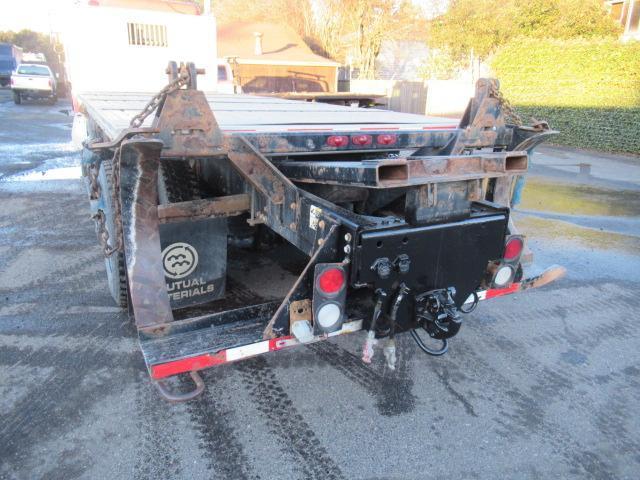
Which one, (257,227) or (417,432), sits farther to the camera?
(257,227)

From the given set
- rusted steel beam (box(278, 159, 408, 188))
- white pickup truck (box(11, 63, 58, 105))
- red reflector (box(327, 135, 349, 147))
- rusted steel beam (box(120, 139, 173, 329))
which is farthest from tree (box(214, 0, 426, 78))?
rusted steel beam (box(120, 139, 173, 329))

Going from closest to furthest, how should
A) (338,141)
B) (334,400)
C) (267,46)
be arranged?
(334,400) → (338,141) → (267,46)

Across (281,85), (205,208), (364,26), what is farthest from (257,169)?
(364,26)

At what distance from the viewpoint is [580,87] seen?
14914mm

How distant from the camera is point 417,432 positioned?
9.06 ft

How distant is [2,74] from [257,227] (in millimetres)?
40301

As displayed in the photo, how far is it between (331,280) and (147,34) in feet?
27.7

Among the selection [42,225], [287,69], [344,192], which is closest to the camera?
[344,192]

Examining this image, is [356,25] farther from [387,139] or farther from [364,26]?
[387,139]

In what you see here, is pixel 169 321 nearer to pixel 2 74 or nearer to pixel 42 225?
pixel 42 225

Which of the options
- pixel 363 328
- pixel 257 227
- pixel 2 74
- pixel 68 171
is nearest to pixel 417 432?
pixel 363 328

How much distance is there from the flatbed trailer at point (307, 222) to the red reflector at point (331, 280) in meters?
0.01

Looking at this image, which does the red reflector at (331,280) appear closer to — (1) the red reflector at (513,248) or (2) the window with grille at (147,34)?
(1) the red reflector at (513,248)

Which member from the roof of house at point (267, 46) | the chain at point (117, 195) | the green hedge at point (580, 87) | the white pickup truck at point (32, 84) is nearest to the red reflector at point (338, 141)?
the chain at point (117, 195)
